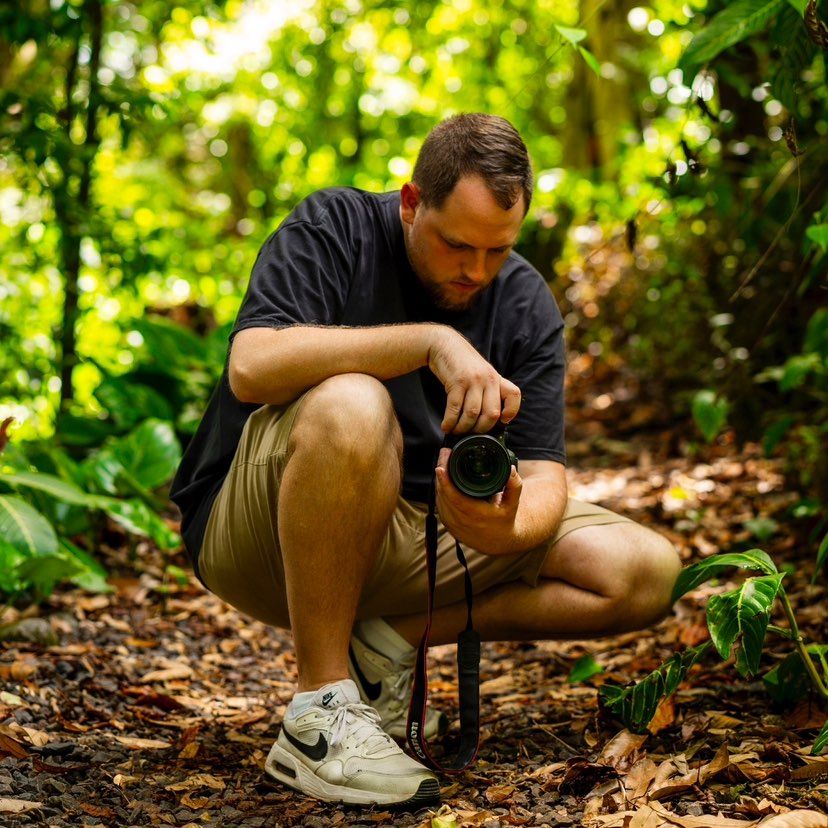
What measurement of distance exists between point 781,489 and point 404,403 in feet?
7.09

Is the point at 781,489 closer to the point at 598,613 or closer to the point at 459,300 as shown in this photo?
the point at 598,613

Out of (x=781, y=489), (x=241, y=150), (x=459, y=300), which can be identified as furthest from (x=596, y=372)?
(x=241, y=150)

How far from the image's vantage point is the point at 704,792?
197 cm

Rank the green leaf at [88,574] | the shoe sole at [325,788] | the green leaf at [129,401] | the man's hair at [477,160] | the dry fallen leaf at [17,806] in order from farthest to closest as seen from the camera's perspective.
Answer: the green leaf at [129,401], the green leaf at [88,574], the man's hair at [477,160], the shoe sole at [325,788], the dry fallen leaf at [17,806]

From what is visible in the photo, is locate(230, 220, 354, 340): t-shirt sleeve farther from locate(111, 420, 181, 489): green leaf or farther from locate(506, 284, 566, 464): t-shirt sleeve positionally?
locate(111, 420, 181, 489): green leaf

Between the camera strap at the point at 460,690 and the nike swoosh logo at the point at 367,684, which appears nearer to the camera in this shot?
the camera strap at the point at 460,690

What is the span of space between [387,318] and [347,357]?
379 millimetres

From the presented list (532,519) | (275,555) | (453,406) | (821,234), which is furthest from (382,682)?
(821,234)

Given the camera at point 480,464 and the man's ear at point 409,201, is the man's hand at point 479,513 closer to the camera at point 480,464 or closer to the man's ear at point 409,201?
the camera at point 480,464

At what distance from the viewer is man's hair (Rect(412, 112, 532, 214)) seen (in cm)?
238

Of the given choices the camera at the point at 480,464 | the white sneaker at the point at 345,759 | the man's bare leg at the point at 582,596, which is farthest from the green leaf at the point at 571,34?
the white sneaker at the point at 345,759

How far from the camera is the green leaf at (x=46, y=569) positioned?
288 centimetres

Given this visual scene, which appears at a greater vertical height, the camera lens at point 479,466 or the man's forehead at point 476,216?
the man's forehead at point 476,216

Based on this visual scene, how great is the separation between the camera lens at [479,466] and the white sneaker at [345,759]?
484 mm
